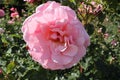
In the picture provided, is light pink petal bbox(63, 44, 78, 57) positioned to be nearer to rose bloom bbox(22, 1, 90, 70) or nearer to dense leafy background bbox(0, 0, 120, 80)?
rose bloom bbox(22, 1, 90, 70)

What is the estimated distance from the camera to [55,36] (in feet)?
3.46

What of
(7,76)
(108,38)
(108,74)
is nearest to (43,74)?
(7,76)

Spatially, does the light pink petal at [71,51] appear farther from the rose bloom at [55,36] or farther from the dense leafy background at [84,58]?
the dense leafy background at [84,58]

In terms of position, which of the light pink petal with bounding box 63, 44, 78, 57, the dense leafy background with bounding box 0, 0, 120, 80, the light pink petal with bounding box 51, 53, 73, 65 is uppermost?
the light pink petal with bounding box 63, 44, 78, 57

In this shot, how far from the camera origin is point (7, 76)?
1726 mm

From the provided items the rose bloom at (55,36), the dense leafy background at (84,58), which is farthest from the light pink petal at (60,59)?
the dense leafy background at (84,58)

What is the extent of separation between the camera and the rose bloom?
3.43 ft

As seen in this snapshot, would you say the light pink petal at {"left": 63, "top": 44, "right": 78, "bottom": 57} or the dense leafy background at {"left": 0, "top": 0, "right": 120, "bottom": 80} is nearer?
the light pink petal at {"left": 63, "top": 44, "right": 78, "bottom": 57}

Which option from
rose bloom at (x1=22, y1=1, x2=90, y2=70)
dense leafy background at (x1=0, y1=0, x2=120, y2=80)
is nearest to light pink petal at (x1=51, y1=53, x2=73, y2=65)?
rose bloom at (x1=22, y1=1, x2=90, y2=70)

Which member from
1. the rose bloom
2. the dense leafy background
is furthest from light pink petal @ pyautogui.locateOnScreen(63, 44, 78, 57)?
the dense leafy background

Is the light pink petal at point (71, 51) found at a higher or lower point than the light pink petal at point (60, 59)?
higher

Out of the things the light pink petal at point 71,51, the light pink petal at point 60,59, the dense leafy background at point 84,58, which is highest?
the light pink petal at point 71,51

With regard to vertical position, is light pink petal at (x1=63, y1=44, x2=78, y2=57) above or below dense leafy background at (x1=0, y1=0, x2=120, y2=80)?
above

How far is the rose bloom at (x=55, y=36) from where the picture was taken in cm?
105
